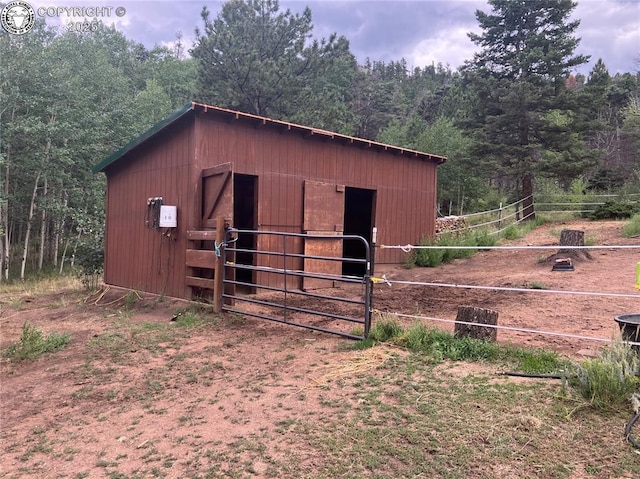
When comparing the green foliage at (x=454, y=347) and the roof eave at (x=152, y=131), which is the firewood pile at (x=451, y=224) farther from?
the green foliage at (x=454, y=347)

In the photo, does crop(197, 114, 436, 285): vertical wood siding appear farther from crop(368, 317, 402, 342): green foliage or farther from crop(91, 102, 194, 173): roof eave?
crop(368, 317, 402, 342): green foliage

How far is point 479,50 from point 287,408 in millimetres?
18068

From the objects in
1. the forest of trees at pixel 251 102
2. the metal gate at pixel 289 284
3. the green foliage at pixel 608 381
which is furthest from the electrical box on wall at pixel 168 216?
the forest of trees at pixel 251 102

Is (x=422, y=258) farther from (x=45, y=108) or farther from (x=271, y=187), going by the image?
(x=45, y=108)

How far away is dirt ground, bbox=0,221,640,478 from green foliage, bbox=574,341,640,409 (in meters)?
1.16

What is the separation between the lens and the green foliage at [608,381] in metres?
2.71

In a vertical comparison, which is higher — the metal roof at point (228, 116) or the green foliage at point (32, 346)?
the metal roof at point (228, 116)

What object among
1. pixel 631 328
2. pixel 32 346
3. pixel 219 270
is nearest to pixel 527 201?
pixel 219 270

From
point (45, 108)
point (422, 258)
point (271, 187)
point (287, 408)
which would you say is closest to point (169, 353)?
point (287, 408)

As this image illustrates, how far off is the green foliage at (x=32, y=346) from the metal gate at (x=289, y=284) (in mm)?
2003

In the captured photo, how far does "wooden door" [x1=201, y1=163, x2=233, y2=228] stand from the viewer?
6.58 m

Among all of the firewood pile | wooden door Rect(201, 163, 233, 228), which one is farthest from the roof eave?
the firewood pile

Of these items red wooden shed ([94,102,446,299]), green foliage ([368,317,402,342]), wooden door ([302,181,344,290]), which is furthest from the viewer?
wooden door ([302,181,344,290])

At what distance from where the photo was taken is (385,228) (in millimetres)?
10086
